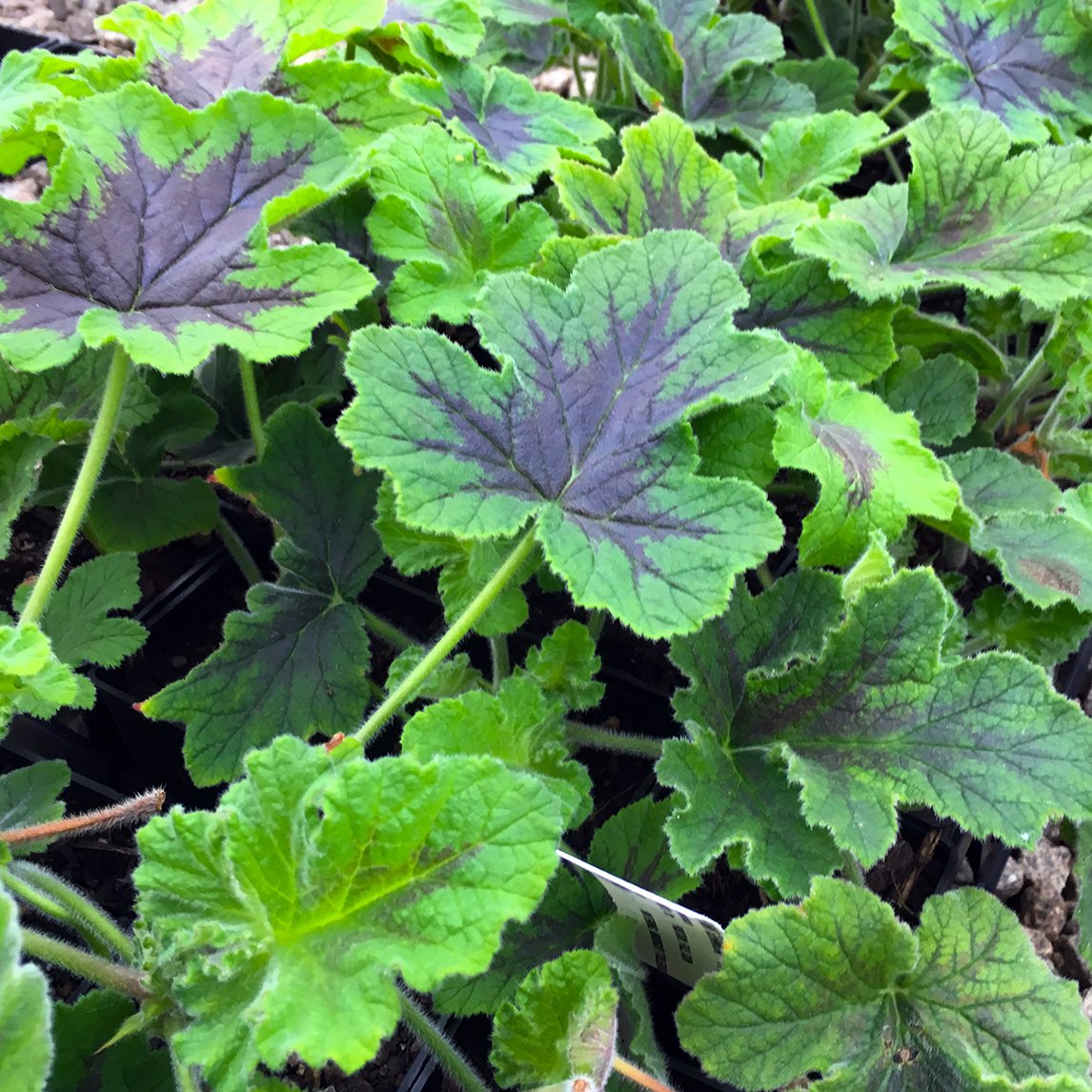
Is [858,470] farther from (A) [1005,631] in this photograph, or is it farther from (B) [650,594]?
(A) [1005,631]

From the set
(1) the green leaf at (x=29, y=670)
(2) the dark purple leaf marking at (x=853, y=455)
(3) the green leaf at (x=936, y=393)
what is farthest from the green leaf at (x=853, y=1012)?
(3) the green leaf at (x=936, y=393)

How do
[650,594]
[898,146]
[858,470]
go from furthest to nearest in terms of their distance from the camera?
[898,146], [858,470], [650,594]

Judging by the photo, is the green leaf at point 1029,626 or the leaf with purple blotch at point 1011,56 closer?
the green leaf at point 1029,626

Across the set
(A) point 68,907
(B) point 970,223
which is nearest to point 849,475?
(B) point 970,223

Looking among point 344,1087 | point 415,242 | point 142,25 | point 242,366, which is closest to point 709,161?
point 415,242

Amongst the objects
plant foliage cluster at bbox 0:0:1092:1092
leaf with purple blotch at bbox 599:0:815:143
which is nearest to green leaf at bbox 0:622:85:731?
plant foliage cluster at bbox 0:0:1092:1092

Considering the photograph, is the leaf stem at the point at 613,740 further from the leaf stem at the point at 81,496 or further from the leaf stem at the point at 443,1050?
the leaf stem at the point at 81,496
